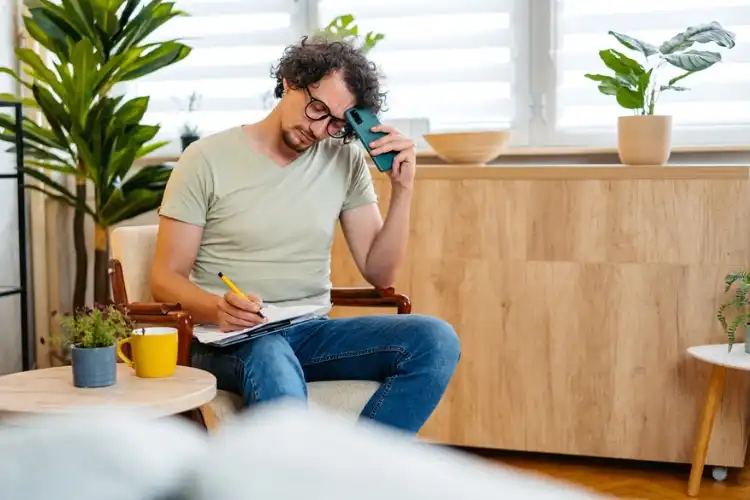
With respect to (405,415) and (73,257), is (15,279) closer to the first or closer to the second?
(73,257)

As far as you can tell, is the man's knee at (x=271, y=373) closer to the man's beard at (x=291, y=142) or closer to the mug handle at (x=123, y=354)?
the mug handle at (x=123, y=354)

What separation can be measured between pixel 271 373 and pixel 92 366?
0.33m

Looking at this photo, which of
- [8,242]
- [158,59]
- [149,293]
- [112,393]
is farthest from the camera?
[8,242]

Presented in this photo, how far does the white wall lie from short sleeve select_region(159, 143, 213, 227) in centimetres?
144

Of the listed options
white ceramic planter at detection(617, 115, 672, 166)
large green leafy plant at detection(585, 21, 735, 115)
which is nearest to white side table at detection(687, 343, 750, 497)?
white ceramic planter at detection(617, 115, 672, 166)

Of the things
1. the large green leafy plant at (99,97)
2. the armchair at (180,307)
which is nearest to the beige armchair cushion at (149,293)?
the armchair at (180,307)

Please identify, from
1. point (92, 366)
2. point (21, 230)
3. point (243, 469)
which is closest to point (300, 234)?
point (92, 366)

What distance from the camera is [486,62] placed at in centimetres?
320

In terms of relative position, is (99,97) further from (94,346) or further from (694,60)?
(694,60)

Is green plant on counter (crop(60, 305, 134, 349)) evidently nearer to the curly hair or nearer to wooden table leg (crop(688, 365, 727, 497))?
the curly hair

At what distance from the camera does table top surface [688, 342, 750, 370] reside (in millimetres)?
2352

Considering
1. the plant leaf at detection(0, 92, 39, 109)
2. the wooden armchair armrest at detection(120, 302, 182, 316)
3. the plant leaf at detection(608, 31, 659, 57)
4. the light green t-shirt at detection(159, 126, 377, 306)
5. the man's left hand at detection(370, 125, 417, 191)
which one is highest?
the plant leaf at detection(608, 31, 659, 57)

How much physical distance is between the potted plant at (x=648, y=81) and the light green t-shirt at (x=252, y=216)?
0.99 meters

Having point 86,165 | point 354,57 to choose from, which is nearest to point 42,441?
point 354,57
